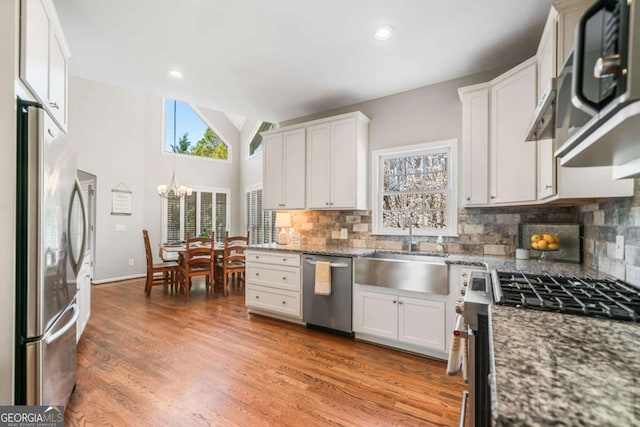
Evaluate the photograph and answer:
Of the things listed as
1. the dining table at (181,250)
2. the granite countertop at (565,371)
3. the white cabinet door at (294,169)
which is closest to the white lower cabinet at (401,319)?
the white cabinet door at (294,169)

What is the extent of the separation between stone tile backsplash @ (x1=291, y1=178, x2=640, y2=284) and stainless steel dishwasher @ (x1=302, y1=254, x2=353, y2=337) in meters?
0.70

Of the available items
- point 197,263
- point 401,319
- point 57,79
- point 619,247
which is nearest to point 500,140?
point 619,247

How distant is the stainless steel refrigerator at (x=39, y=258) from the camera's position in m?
1.40

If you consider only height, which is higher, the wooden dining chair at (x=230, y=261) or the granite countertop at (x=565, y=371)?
the granite countertop at (x=565, y=371)

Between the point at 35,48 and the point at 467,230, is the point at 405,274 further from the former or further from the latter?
the point at 35,48

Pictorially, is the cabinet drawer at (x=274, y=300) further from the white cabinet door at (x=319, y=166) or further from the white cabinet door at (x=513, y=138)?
the white cabinet door at (x=513, y=138)

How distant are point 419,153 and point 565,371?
3004mm

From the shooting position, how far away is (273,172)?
163 inches

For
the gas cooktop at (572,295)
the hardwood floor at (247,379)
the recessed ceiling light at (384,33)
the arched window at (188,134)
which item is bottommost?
the hardwood floor at (247,379)

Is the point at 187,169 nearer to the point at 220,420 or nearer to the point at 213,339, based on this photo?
the point at 213,339

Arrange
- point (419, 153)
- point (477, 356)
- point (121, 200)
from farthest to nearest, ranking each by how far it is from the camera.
A: point (121, 200) → point (419, 153) → point (477, 356)

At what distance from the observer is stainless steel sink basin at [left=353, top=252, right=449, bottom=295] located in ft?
8.29

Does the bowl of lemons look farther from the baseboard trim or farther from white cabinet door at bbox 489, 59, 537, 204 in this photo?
the baseboard trim

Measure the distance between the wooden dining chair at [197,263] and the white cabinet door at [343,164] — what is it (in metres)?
2.53
